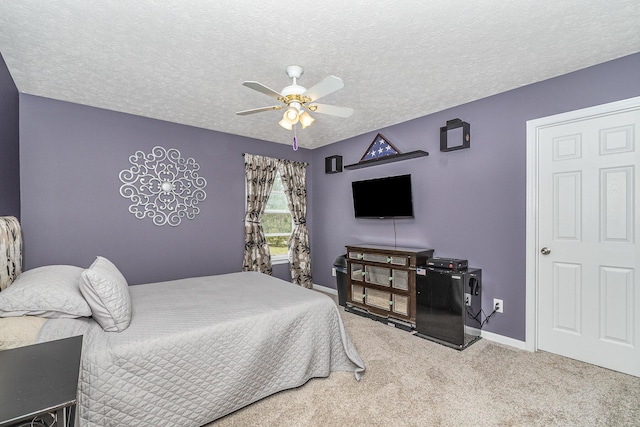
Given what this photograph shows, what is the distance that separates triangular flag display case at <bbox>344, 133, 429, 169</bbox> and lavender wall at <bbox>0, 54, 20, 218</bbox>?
3599 millimetres

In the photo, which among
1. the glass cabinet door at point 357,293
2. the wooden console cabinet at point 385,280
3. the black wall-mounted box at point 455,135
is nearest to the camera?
the black wall-mounted box at point 455,135

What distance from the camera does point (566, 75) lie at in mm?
2562

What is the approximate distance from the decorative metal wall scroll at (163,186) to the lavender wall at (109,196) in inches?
3.5

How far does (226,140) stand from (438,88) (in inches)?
115

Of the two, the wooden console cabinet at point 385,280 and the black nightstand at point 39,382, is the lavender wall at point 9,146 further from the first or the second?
the wooden console cabinet at point 385,280

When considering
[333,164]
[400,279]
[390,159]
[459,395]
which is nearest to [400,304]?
[400,279]

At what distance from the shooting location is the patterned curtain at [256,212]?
4395mm

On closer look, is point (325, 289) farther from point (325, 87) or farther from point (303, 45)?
point (303, 45)

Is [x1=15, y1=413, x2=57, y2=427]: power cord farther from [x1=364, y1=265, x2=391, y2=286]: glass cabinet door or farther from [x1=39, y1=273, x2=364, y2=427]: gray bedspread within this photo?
[x1=364, y1=265, x2=391, y2=286]: glass cabinet door

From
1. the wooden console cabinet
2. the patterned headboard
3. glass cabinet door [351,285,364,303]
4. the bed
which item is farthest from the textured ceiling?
glass cabinet door [351,285,364,303]

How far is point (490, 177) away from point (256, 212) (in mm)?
3125

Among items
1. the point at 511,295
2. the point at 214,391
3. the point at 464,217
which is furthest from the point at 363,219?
the point at 214,391

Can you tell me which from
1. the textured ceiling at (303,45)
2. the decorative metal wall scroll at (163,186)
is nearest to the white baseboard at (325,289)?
the decorative metal wall scroll at (163,186)

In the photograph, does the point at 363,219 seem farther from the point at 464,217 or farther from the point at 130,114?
the point at 130,114
